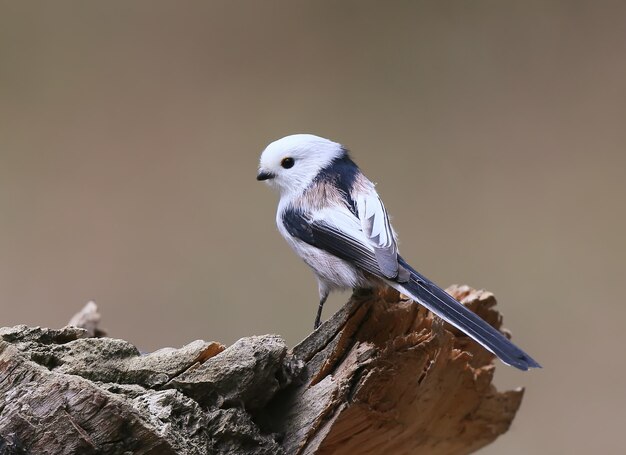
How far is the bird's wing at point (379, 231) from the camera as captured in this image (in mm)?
1549

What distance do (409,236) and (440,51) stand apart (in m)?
0.79

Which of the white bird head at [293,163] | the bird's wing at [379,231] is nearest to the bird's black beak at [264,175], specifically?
the white bird head at [293,163]

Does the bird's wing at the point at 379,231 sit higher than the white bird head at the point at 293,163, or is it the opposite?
the white bird head at the point at 293,163

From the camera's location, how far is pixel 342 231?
1.66m

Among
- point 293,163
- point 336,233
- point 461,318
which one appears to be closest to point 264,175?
point 293,163

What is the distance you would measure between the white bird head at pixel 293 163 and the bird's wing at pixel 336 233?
0.32ft

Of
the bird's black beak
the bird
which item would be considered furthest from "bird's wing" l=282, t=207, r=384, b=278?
the bird's black beak

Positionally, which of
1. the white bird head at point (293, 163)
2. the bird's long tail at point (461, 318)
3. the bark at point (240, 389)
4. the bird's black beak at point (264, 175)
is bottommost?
the bark at point (240, 389)

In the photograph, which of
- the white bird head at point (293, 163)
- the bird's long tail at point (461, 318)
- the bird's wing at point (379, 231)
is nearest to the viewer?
the bird's long tail at point (461, 318)

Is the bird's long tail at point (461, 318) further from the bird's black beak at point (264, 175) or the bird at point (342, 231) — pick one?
the bird's black beak at point (264, 175)

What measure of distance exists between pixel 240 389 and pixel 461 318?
1.49 ft

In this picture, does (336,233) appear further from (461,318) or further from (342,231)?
(461,318)

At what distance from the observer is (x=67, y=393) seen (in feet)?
3.72

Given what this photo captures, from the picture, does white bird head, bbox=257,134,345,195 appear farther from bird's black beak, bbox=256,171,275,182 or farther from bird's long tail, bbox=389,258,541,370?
bird's long tail, bbox=389,258,541,370
